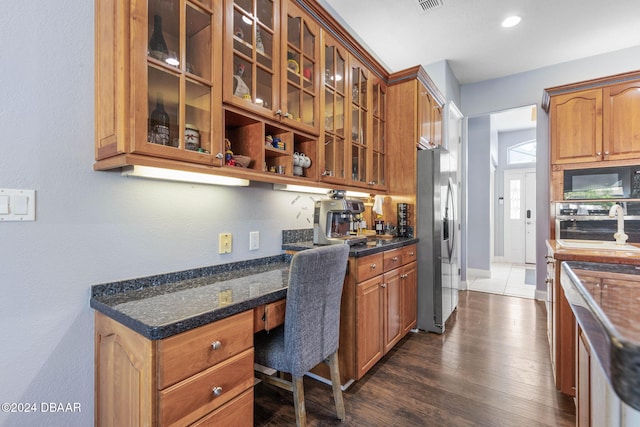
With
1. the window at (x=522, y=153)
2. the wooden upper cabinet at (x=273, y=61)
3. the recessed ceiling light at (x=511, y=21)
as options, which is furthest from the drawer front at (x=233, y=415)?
the window at (x=522, y=153)

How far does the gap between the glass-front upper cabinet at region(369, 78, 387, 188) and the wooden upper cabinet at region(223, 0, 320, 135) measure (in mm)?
939

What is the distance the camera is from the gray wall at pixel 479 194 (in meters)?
5.04

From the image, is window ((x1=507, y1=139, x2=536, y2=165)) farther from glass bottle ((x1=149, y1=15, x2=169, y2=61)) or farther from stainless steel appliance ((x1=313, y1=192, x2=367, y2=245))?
glass bottle ((x1=149, y1=15, x2=169, y2=61))

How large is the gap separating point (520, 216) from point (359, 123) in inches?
228

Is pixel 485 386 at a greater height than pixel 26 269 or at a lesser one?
lesser

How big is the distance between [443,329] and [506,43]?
10.6 feet

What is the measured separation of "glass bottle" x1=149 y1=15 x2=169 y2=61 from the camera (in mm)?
1179

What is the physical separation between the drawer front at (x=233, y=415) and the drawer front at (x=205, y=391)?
0.02 metres

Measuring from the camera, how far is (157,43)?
1.20 meters

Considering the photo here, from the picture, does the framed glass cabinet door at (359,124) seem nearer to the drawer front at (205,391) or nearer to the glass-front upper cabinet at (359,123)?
the glass-front upper cabinet at (359,123)

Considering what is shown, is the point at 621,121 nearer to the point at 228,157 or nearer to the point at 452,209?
the point at 452,209

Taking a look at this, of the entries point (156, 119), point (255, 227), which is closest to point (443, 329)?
point (255, 227)

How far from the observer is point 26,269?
1.09 m

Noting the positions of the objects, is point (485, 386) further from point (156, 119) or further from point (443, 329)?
point (156, 119)
